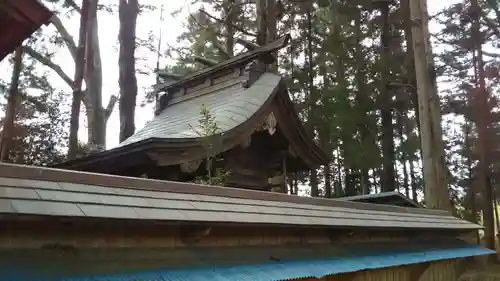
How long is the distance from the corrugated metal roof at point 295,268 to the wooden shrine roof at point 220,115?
213 cm

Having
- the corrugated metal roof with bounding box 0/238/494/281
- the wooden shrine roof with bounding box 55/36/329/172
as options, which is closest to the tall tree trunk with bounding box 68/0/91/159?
the wooden shrine roof with bounding box 55/36/329/172

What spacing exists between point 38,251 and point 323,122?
1319cm

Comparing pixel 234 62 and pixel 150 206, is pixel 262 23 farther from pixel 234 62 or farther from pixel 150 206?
pixel 150 206

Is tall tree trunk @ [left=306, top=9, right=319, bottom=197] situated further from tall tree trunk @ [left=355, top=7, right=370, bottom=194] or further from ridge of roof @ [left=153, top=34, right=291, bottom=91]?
ridge of roof @ [left=153, top=34, right=291, bottom=91]

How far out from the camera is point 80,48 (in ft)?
42.3

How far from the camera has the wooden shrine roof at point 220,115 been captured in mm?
5695

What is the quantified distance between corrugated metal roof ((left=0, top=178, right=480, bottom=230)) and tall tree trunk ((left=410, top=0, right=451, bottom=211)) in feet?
17.0

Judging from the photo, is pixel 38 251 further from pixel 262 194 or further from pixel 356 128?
pixel 356 128

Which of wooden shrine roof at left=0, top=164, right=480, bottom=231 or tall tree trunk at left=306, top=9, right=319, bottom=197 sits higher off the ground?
tall tree trunk at left=306, top=9, right=319, bottom=197

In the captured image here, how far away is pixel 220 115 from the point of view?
23.2 ft

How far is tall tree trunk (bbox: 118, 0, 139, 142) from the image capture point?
1232cm

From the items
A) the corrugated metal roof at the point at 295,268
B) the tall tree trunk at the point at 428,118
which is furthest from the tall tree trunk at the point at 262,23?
the corrugated metal roof at the point at 295,268

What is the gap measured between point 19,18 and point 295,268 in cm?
310

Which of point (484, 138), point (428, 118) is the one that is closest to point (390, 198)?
point (428, 118)
